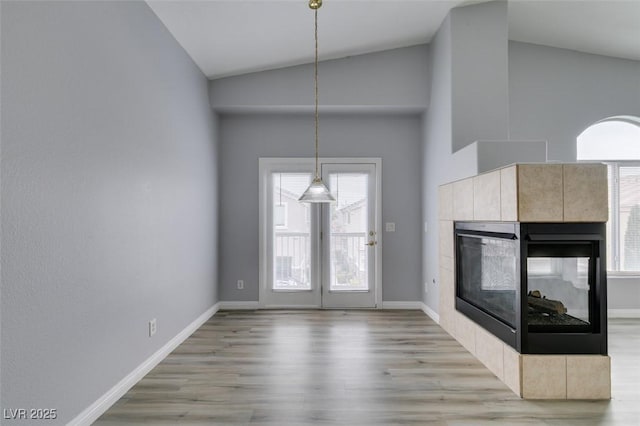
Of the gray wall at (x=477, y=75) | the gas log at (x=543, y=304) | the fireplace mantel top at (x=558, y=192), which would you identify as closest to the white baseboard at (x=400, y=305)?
the gray wall at (x=477, y=75)

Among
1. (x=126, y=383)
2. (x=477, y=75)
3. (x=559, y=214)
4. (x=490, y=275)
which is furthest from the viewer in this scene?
(x=477, y=75)

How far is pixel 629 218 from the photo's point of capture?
501cm

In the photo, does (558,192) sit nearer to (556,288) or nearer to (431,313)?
(556,288)

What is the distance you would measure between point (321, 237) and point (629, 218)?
12.8ft

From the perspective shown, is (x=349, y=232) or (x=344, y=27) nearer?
(x=344, y=27)

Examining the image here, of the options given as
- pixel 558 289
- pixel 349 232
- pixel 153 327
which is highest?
pixel 349 232

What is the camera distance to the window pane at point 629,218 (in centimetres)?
498

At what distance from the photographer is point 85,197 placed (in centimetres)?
233

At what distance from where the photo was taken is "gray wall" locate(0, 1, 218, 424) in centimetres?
183

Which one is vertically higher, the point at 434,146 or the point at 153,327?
the point at 434,146

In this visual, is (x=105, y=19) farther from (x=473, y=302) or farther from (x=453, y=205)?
(x=473, y=302)

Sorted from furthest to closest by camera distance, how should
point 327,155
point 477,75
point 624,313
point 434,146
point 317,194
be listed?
point 327,155
point 624,313
point 434,146
point 477,75
point 317,194

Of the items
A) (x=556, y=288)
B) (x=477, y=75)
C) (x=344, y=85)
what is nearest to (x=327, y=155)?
(x=344, y=85)

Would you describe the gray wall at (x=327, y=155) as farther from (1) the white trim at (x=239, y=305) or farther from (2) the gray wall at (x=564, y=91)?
(2) the gray wall at (x=564, y=91)
